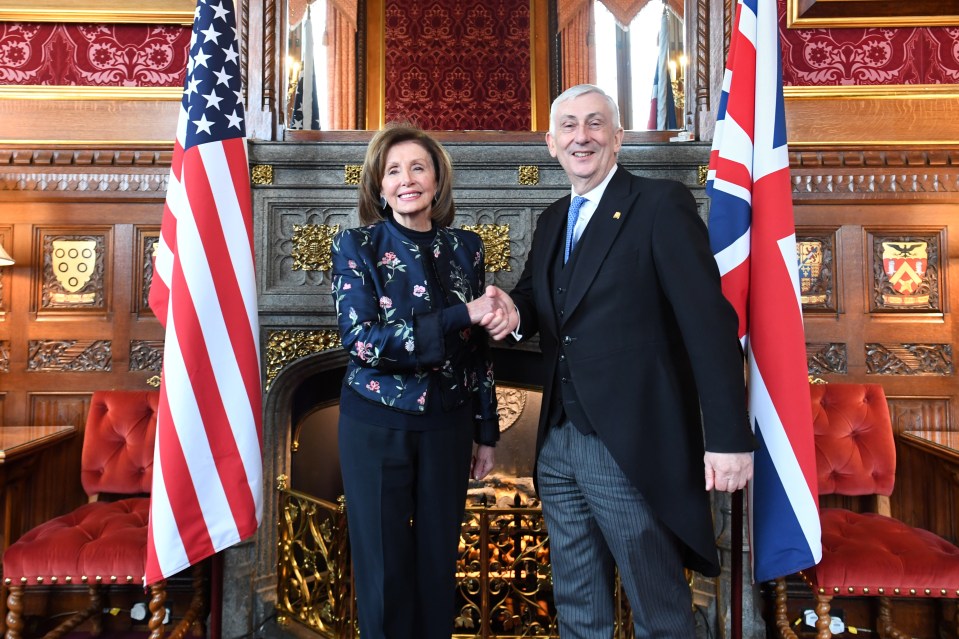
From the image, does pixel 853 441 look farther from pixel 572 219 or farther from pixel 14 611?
pixel 14 611

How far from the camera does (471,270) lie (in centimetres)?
198

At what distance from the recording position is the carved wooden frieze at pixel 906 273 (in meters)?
3.04

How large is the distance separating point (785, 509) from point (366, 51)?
4.66 metres

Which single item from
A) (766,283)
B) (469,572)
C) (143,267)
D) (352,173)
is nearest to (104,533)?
(143,267)

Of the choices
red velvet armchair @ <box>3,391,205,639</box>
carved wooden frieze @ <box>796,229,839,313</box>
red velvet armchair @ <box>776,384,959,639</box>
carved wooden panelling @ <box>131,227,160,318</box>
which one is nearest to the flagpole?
red velvet armchair @ <box>776,384,959,639</box>

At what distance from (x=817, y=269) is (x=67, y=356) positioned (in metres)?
3.62

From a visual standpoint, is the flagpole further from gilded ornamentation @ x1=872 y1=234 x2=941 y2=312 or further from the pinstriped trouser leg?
gilded ornamentation @ x1=872 y1=234 x2=941 y2=312

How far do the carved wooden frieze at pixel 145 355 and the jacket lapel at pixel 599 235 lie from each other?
88.2 inches

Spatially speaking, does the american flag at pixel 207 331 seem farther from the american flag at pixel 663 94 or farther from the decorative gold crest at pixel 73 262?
the american flag at pixel 663 94

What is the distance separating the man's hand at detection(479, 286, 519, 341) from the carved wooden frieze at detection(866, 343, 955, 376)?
2165mm

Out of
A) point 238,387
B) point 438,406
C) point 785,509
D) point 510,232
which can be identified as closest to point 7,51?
point 238,387

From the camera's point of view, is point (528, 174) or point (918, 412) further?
point (918, 412)

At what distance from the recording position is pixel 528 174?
113 inches

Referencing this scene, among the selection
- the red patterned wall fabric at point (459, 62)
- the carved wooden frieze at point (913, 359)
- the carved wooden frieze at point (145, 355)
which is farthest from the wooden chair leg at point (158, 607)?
the red patterned wall fabric at point (459, 62)
